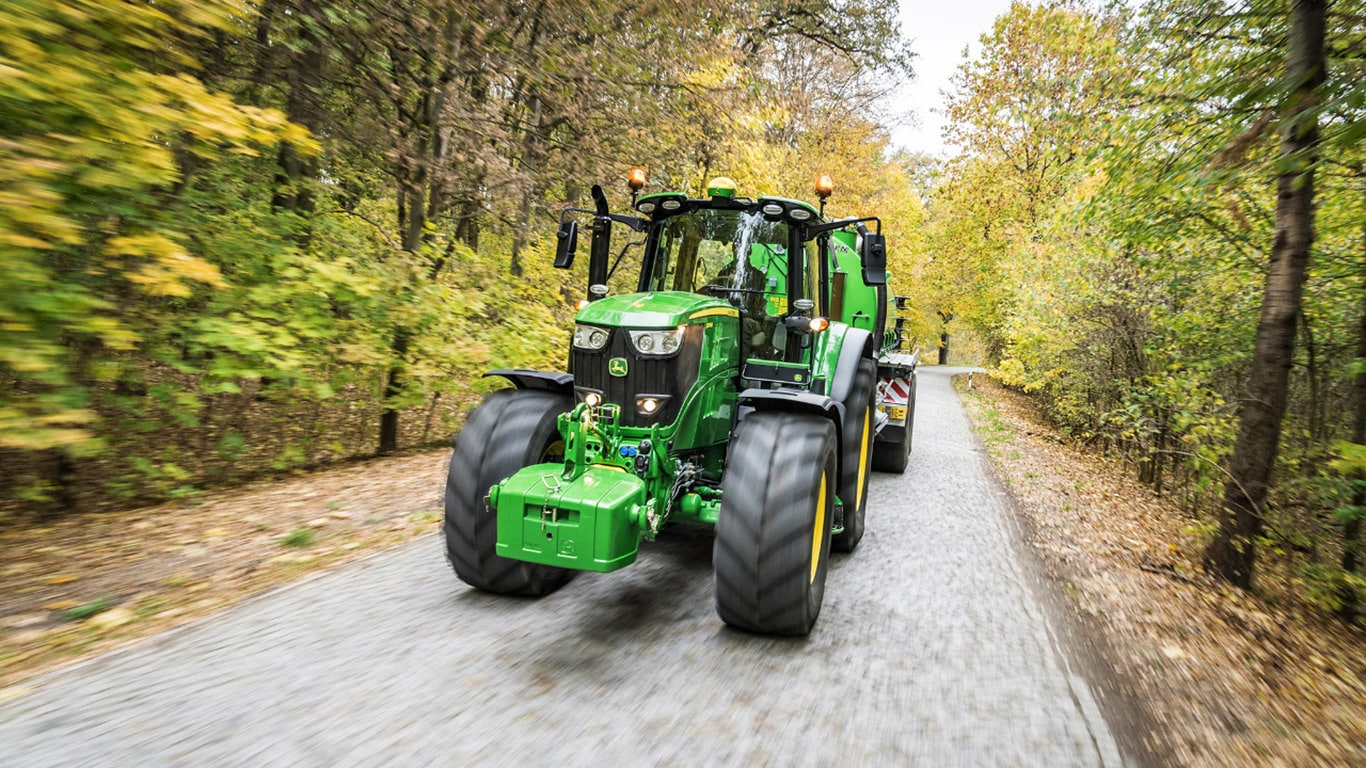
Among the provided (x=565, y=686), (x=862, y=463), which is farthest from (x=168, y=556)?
(x=862, y=463)

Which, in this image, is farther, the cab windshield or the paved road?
the cab windshield

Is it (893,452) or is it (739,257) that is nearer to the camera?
(739,257)

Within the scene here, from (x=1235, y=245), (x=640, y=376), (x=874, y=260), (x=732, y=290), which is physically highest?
(x=1235, y=245)

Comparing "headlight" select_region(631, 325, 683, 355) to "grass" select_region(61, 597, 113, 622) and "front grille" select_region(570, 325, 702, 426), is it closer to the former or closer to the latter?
"front grille" select_region(570, 325, 702, 426)

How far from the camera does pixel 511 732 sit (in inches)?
104

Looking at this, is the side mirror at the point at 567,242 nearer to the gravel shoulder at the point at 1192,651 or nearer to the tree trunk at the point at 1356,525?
the gravel shoulder at the point at 1192,651

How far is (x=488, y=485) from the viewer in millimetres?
3695

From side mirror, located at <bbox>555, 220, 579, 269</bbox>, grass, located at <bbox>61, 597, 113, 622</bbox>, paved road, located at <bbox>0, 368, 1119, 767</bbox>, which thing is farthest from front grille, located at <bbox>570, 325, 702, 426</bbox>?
grass, located at <bbox>61, 597, 113, 622</bbox>

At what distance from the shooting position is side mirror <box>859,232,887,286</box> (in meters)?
4.52

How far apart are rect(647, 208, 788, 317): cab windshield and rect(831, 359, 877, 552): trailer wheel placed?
878mm

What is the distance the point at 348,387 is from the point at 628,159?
4759 mm

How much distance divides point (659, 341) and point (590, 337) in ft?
1.38

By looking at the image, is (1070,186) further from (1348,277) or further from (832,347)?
(832,347)

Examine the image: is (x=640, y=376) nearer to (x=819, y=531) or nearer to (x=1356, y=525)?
(x=819, y=531)
